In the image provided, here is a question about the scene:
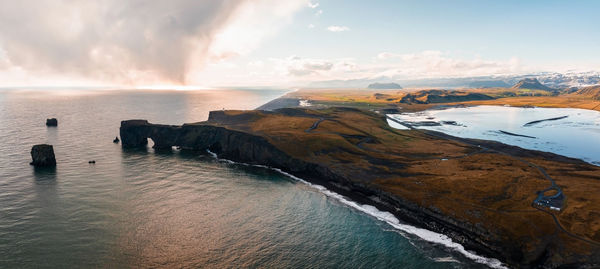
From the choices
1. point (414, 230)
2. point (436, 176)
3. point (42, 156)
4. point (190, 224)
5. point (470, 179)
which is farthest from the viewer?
point (42, 156)

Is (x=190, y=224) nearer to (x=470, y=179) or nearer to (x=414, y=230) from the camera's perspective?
(x=414, y=230)

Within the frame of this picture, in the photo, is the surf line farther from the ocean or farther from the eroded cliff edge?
the eroded cliff edge

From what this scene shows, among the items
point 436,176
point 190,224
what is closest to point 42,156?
point 190,224

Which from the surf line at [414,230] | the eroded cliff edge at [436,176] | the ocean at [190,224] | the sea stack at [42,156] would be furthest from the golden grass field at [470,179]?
the sea stack at [42,156]

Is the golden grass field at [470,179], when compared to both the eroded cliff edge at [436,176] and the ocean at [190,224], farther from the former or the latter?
the ocean at [190,224]

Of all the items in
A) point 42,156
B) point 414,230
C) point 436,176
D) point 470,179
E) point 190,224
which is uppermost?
point 42,156

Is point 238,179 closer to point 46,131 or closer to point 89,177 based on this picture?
point 89,177
